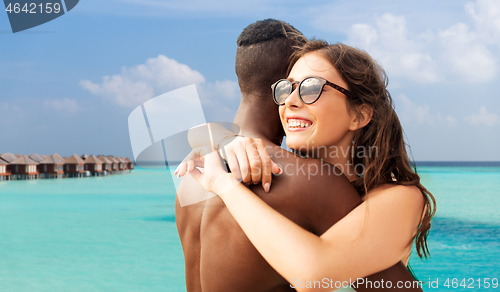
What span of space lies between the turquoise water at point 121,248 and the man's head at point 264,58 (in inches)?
551

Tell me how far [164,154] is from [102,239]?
2195 cm

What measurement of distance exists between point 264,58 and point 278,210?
105 cm

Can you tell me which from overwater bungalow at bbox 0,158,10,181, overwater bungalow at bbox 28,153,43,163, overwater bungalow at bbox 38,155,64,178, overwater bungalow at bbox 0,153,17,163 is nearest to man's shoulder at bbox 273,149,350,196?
overwater bungalow at bbox 0,153,17,163

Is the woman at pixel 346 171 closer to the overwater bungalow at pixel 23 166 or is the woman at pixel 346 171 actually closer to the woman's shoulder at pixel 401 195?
the woman's shoulder at pixel 401 195

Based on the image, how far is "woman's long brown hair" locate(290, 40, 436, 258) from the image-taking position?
6.93 ft

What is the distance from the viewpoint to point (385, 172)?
220 cm

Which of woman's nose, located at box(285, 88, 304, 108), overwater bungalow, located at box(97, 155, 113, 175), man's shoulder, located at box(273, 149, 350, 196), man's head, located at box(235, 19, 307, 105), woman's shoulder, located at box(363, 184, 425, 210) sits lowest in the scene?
overwater bungalow, located at box(97, 155, 113, 175)

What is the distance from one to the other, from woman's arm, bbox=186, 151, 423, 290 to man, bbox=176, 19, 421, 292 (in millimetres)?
92

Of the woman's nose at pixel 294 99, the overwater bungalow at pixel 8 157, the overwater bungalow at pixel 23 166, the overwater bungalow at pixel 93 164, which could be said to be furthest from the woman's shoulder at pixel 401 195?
the overwater bungalow at pixel 93 164

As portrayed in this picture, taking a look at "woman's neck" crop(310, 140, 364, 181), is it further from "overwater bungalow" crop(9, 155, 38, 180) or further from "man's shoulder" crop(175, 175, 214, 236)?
"overwater bungalow" crop(9, 155, 38, 180)

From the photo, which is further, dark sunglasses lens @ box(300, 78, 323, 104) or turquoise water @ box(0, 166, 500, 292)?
turquoise water @ box(0, 166, 500, 292)

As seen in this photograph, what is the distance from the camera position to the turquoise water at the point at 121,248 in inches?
607

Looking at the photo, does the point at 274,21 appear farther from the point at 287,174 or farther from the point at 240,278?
the point at 240,278

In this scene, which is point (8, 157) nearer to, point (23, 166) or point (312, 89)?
point (23, 166)
